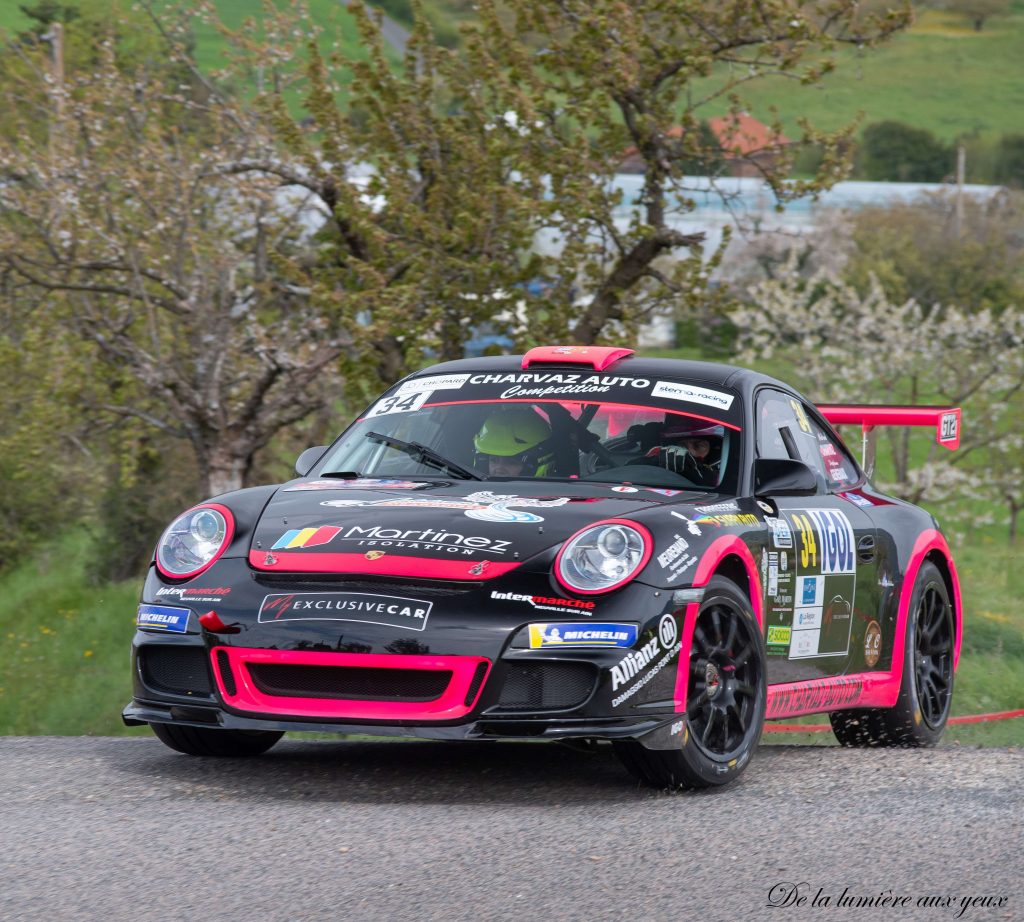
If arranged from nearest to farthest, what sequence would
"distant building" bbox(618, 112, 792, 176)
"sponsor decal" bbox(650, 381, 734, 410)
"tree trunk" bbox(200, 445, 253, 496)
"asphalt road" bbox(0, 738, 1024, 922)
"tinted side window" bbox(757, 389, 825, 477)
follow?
1. "asphalt road" bbox(0, 738, 1024, 922)
2. "sponsor decal" bbox(650, 381, 734, 410)
3. "tinted side window" bbox(757, 389, 825, 477)
4. "tree trunk" bbox(200, 445, 253, 496)
5. "distant building" bbox(618, 112, 792, 176)

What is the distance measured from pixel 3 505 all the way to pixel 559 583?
22.8 metres

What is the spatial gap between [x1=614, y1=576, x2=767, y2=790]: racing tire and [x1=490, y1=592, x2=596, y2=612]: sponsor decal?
1.30 ft

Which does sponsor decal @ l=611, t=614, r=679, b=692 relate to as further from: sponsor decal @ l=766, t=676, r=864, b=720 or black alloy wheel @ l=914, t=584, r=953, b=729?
black alloy wheel @ l=914, t=584, r=953, b=729

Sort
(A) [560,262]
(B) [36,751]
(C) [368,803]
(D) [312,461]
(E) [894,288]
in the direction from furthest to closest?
(E) [894,288], (A) [560,262], (D) [312,461], (B) [36,751], (C) [368,803]

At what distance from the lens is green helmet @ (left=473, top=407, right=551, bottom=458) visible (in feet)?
21.4

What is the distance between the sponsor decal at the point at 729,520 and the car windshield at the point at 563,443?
0.19m

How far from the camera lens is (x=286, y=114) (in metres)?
15.8

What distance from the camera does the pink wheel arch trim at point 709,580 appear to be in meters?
5.42

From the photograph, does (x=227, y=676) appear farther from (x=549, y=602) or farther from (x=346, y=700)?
(x=549, y=602)

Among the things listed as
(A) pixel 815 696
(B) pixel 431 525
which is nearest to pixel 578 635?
(B) pixel 431 525

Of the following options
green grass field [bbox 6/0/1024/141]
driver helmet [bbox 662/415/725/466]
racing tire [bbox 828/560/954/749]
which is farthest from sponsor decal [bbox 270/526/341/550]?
green grass field [bbox 6/0/1024/141]

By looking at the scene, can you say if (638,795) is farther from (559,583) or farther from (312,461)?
(312,461)

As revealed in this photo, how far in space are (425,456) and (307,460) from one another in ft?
2.19

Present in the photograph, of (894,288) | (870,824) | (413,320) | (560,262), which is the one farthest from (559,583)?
(894,288)
